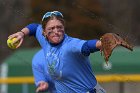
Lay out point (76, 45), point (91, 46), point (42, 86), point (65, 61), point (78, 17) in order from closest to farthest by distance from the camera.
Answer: point (91, 46)
point (76, 45)
point (65, 61)
point (42, 86)
point (78, 17)

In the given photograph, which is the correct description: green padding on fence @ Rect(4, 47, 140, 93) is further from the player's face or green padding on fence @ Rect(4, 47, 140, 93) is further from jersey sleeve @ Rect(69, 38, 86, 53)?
jersey sleeve @ Rect(69, 38, 86, 53)

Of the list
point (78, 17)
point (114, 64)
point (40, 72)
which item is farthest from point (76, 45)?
point (78, 17)

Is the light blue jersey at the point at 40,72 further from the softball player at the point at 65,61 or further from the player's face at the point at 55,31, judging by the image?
the player's face at the point at 55,31

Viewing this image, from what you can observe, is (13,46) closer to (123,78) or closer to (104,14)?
(123,78)

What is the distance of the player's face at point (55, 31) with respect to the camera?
22.0 ft

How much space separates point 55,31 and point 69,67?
0.38 m

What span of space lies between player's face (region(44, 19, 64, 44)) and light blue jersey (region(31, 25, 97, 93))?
69 millimetres

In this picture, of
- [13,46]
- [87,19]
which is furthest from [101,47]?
[87,19]

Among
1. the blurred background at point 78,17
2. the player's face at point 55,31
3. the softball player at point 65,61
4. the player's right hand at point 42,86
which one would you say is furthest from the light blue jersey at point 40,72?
the blurred background at point 78,17

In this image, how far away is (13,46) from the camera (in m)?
6.96

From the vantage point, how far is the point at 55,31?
670cm

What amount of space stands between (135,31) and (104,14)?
5.19ft

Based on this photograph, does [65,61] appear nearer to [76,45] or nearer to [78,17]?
[76,45]

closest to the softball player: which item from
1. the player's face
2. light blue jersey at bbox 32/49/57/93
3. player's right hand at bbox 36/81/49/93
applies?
the player's face
